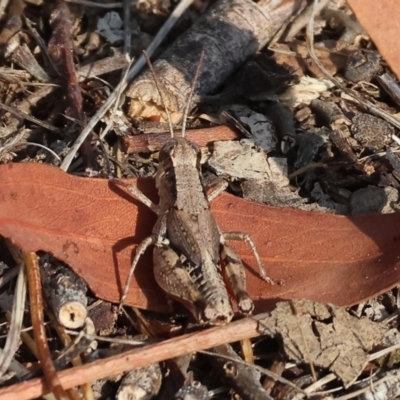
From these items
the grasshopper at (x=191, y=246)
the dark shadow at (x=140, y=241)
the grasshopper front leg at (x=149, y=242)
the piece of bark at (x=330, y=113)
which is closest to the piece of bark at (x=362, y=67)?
the piece of bark at (x=330, y=113)

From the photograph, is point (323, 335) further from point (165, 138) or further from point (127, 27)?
point (127, 27)

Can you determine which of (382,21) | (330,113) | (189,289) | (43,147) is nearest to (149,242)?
(189,289)

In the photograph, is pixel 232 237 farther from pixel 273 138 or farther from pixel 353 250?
pixel 273 138

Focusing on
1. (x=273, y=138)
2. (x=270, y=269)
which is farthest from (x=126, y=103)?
(x=270, y=269)

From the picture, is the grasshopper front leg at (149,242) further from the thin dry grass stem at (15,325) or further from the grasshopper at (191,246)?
the thin dry grass stem at (15,325)

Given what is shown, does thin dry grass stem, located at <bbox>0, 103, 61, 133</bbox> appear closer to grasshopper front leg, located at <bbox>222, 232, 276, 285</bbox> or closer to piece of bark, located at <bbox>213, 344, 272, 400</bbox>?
grasshopper front leg, located at <bbox>222, 232, 276, 285</bbox>
